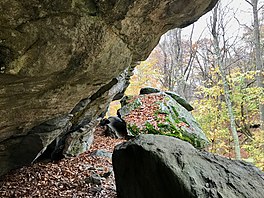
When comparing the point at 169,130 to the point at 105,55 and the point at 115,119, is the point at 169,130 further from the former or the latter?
the point at 105,55

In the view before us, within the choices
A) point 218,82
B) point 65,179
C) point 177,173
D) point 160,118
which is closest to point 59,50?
point 177,173

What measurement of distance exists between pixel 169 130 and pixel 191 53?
10.8m

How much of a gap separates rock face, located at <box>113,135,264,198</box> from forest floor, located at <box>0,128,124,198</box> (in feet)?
4.31

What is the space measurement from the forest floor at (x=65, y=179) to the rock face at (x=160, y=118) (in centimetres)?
268

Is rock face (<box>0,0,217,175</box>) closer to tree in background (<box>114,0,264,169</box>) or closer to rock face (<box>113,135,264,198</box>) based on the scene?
rock face (<box>113,135,264,198</box>)

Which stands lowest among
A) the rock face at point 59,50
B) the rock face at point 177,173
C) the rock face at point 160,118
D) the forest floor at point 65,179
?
the forest floor at point 65,179

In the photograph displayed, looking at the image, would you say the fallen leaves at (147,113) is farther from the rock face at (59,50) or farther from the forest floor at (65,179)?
the rock face at (59,50)

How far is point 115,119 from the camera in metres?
11.0

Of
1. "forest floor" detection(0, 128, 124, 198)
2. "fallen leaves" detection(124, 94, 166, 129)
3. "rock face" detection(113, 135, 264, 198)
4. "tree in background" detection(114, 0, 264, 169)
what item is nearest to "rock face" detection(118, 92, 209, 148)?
"fallen leaves" detection(124, 94, 166, 129)

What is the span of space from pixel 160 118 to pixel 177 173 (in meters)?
6.52

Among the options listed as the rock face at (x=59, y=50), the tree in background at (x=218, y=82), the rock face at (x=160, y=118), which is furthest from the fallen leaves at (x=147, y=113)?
the rock face at (x=59, y=50)

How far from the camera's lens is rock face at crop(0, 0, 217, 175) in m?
2.65

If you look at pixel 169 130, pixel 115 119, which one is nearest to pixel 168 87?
pixel 115 119

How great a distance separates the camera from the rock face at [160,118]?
29.8 ft
